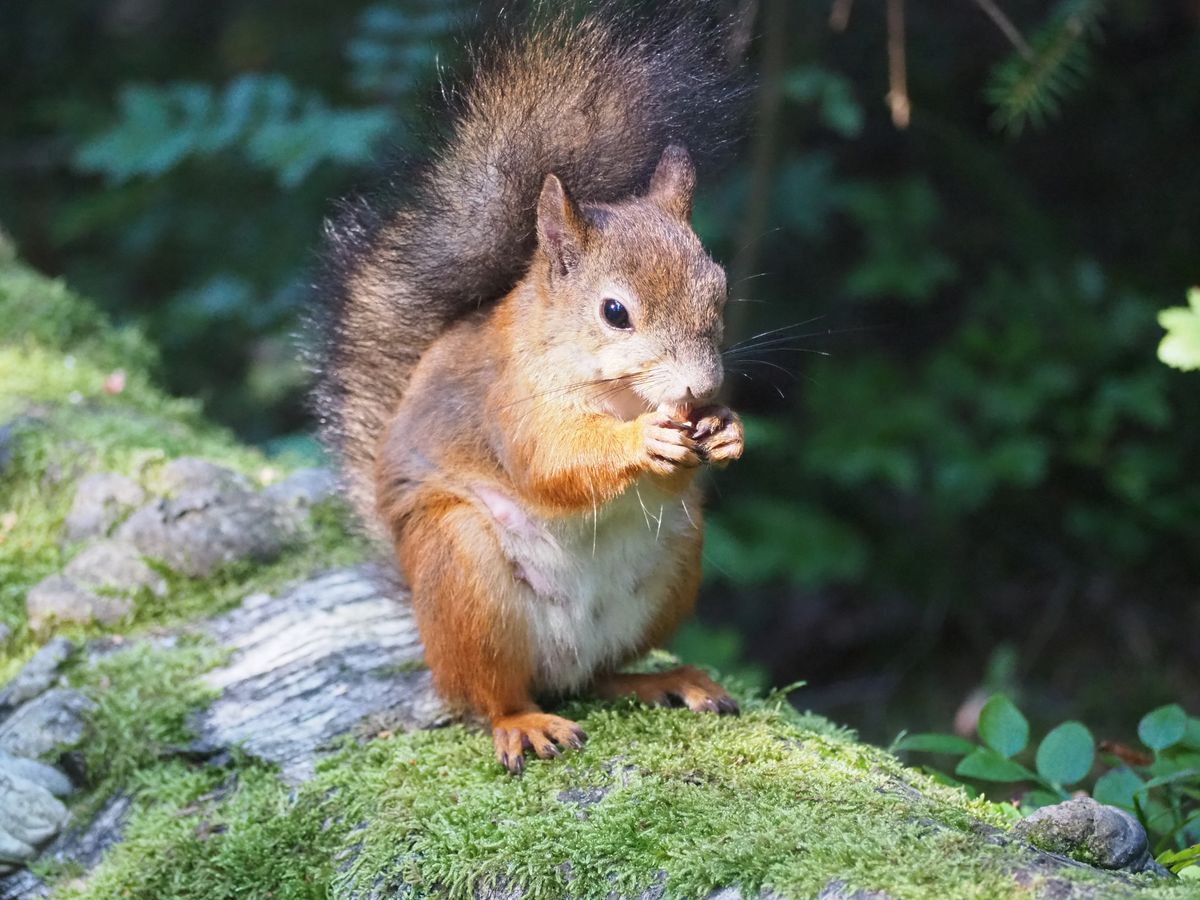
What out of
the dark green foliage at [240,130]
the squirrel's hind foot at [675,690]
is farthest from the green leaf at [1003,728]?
the dark green foliage at [240,130]

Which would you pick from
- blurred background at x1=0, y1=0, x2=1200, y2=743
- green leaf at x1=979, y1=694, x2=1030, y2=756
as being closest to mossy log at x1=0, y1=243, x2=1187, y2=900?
green leaf at x1=979, y1=694, x2=1030, y2=756

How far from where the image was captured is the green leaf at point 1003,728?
2.05 metres

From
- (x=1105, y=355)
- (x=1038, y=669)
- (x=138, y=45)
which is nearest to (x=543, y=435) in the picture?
(x=1105, y=355)

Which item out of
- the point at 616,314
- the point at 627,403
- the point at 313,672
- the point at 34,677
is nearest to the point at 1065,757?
the point at 627,403

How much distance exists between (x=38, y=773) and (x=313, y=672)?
50 centimetres

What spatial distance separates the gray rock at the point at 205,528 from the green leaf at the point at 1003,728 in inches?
63.2

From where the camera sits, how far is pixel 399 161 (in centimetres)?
262

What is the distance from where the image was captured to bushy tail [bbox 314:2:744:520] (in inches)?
95.7

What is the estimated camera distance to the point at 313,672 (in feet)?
8.18

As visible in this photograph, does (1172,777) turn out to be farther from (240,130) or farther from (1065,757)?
(240,130)

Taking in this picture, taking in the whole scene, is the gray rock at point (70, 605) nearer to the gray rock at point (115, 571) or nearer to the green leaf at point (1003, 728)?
the gray rock at point (115, 571)

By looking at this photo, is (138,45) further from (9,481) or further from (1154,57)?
(1154,57)

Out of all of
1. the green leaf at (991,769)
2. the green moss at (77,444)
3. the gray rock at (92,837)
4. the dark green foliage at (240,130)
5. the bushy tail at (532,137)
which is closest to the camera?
the green leaf at (991,769)

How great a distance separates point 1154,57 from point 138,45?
4.09 meters
